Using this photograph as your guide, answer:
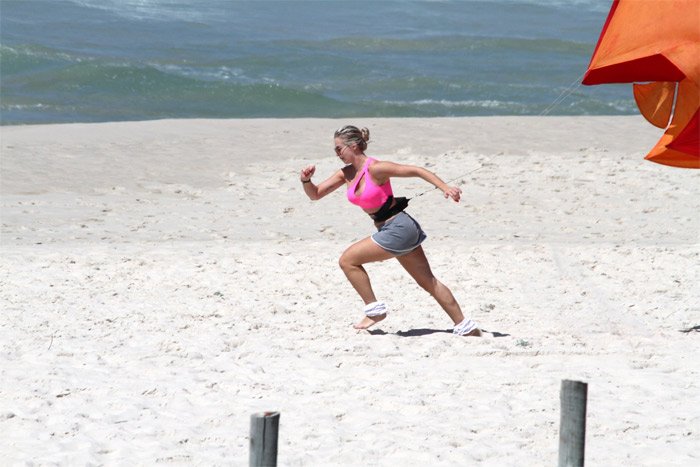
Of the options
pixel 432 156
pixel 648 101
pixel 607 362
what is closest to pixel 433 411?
pixel 607 362

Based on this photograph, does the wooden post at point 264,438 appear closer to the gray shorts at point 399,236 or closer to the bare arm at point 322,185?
the gray shorts at point 399,236

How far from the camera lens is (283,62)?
103ft

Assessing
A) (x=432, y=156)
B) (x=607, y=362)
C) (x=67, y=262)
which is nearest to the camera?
(x=607, y=362)

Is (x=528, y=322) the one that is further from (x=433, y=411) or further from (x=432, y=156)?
(x=432, y=156)

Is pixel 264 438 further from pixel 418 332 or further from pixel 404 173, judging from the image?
pixel 418 332

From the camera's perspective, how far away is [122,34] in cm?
3606

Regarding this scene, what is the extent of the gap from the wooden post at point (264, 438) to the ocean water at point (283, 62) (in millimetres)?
15710

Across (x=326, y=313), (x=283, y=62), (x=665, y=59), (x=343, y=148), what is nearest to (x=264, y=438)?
(x=343, y=148)

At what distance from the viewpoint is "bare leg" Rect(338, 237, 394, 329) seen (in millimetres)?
5730

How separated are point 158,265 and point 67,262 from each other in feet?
2.56

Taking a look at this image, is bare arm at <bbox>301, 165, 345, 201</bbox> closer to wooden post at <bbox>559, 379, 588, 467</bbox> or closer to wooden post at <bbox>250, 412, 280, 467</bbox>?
wooden post at <bbox>559, 379, 588, 467</bbox>

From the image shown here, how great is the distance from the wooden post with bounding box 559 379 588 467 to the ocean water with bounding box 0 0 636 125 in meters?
15.1

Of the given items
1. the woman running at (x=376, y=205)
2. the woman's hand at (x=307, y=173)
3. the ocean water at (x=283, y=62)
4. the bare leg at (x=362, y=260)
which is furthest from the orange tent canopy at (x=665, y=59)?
the ocean water at (x=283, y=62)

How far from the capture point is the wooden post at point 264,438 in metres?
2.82
